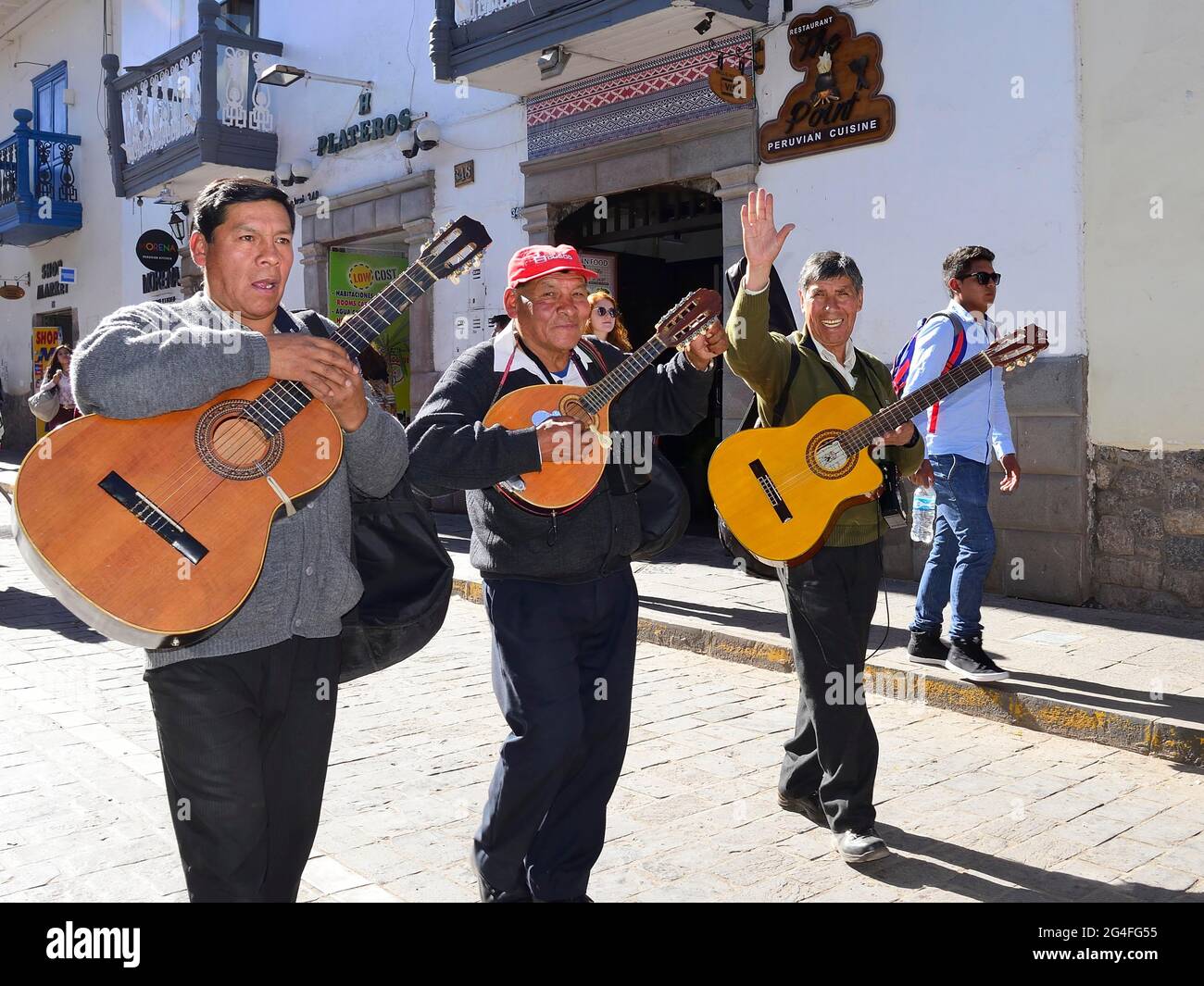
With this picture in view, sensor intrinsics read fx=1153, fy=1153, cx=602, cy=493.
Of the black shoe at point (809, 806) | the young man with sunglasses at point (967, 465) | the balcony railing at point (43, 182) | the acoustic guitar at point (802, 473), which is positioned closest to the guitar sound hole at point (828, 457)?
the acoustic guitar at point (802, 473)

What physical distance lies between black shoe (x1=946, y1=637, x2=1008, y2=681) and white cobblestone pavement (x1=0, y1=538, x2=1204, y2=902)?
25cm

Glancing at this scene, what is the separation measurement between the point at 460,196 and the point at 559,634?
10.9m

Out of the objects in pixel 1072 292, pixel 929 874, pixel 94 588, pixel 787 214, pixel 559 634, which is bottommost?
pixel 929 874

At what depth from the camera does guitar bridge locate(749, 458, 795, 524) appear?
162 inches

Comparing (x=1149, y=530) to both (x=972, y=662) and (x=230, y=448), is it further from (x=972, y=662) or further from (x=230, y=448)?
(x=230, y=448)

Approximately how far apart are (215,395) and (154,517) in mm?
291

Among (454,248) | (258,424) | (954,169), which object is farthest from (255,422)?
(954,169)

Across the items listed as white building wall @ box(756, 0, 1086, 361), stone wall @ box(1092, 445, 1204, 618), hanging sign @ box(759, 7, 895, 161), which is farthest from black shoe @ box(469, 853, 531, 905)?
hanging sign @ box(759, 7, 895, 161)

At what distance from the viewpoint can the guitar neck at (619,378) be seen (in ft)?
11.1

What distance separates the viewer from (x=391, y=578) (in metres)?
2.85

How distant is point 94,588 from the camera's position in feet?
7.72

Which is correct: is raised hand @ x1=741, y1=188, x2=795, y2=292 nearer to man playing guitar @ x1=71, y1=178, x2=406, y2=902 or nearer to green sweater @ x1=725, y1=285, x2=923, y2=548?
green sweater @ x1=725, y1=285, x2=923, y2=548
